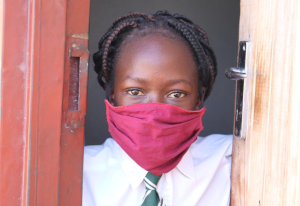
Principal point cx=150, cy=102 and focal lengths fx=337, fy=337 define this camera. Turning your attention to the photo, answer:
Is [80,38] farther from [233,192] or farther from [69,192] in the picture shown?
[233,192]

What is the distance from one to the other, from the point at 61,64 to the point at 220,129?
2.82 metres

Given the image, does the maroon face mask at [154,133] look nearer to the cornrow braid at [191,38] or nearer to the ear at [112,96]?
the ear at [112,96]

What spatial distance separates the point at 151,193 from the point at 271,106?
0.69 m

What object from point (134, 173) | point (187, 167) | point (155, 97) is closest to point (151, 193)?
point (134, 173)

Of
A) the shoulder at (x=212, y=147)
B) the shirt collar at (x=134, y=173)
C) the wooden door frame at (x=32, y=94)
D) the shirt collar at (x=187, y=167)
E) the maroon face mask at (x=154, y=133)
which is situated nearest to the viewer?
the wooden door frame at (x=32, y=94)

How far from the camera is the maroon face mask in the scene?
1521mm

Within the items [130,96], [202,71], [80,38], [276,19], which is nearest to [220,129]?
[202,71]

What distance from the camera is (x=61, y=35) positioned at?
125cm

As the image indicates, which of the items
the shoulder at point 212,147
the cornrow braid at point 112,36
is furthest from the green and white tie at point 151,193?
the cornrow braid at point 112,36

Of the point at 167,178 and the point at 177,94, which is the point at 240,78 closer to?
the point at 177,94

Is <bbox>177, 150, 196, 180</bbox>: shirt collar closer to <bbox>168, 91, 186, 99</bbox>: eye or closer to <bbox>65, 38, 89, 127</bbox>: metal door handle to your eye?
<bbox>168, 91, 186, 99</bbox>: eye

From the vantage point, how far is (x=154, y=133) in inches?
59.7

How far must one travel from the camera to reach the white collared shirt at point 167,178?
5.46 feet

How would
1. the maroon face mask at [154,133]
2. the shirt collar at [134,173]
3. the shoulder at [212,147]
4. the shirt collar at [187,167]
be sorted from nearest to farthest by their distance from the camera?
the maroon face mask at [154,133] < the shirt collar at [134,173] < the shirt collar at [187,167] < the shoulder at [212,147]
